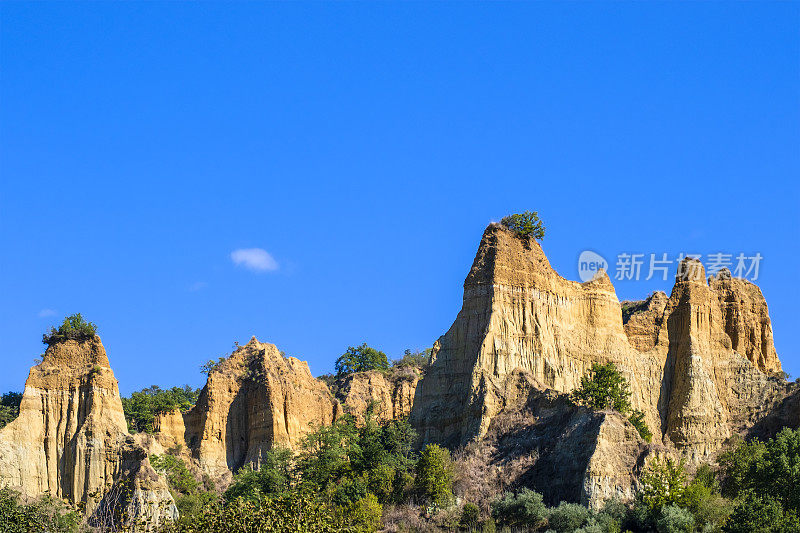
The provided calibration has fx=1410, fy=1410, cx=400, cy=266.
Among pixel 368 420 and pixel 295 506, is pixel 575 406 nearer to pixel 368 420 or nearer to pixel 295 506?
pixel 368 420

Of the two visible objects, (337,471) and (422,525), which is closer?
(422,525)

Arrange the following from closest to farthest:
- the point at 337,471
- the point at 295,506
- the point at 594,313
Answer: the point at 295,506 → the point at 337,471 → the point at 594,313

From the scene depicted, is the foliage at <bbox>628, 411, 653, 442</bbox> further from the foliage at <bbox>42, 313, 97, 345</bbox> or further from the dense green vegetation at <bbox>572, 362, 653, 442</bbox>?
the foliage at <bbox>42, 313, 97, 345</bbox>

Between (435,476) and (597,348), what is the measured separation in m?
17.3

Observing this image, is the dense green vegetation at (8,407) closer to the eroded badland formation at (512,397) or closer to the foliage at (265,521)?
the eroded badland formation at (512,397)

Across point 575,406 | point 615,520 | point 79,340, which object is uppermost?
point 79,340

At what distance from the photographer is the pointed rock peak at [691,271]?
89.6 m

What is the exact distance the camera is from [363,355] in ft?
363

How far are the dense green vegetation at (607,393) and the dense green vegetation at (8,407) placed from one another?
4009 centimetres

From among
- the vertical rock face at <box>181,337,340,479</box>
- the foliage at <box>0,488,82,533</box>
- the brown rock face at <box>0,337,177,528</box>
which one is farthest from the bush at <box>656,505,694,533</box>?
the vertical rock face at <box>181,337,340,479</box>

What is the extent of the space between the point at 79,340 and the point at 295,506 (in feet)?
113

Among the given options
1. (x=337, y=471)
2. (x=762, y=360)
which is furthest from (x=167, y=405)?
(x=762, y=360)

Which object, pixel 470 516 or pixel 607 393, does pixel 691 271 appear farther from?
pixel 470 516

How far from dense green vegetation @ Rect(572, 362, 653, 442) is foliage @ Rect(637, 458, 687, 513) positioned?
18.7 ft
